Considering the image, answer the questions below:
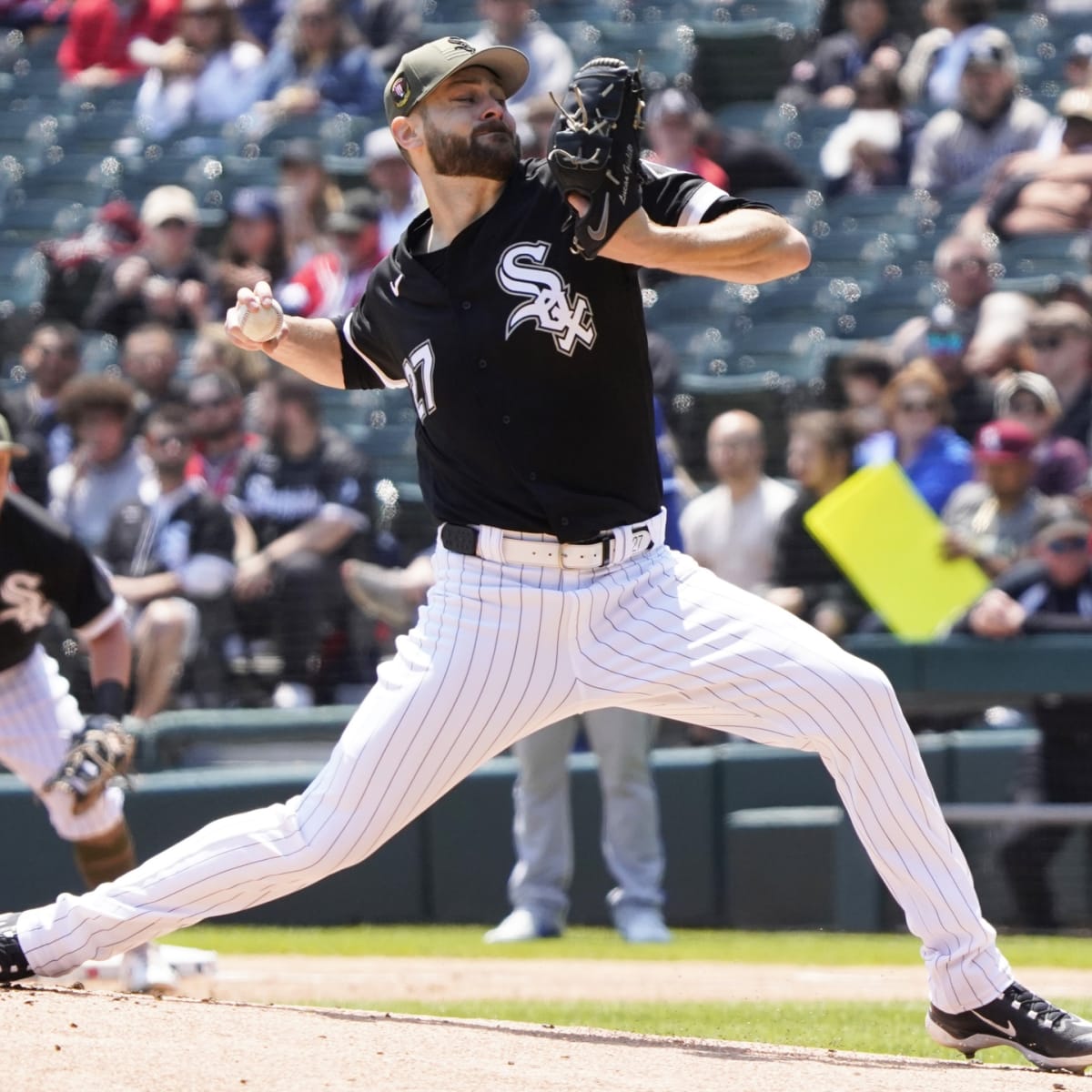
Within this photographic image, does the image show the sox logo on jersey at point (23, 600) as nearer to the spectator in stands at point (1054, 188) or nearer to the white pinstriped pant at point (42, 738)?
the white pinstriped pant at point (42, 738)

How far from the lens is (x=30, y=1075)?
329 centimetres

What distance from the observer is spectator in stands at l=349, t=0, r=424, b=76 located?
11914 mm

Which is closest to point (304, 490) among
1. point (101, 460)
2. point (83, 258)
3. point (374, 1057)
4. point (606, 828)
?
point (101, 460)

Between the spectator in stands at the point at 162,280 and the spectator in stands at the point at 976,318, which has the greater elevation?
the spectator in stands at the point at 162,280

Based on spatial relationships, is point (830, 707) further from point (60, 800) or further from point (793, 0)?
point (793, 0)

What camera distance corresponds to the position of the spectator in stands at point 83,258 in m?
11.0

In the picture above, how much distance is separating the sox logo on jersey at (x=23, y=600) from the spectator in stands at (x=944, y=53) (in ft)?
20.6

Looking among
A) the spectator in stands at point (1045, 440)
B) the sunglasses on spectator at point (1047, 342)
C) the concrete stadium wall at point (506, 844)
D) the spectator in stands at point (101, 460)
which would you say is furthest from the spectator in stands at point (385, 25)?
the concrete stadium wall at point (506, 844)

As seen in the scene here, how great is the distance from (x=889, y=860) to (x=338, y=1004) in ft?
6.38

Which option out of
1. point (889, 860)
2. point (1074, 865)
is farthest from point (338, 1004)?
point (1074, 865)

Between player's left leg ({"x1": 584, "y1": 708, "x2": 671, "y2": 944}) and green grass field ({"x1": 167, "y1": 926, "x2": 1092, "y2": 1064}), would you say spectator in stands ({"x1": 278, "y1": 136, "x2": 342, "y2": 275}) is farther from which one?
player's left leg ({"x1": 584, "y1": 708, "x2": 671, "y2": 944})

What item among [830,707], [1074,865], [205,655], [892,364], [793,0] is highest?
[793,0]

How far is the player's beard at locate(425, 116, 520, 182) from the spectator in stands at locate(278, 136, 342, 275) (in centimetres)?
648

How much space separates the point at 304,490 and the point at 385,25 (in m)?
4.69
